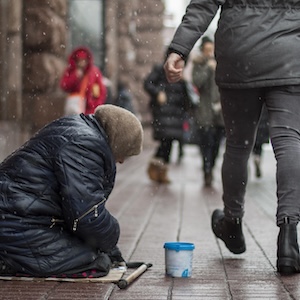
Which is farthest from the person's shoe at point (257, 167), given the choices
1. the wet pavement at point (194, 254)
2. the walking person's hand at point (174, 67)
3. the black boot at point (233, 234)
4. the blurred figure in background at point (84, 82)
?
the walking person's hand at point (174, 67)

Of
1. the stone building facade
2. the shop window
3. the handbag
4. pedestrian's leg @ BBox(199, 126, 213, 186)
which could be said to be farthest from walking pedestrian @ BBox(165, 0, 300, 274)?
the shop window

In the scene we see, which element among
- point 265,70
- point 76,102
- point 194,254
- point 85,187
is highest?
point 265,70

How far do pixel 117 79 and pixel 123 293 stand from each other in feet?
62.3

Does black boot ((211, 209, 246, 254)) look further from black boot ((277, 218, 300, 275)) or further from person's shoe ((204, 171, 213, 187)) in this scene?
person's shoe ((204, 171, 213, 187))

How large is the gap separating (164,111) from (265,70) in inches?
341

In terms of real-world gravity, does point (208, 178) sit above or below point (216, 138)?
below

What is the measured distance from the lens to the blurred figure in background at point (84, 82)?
11586 millimetres

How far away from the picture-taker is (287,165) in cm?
522

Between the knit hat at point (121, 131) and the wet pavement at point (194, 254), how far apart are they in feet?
2.09

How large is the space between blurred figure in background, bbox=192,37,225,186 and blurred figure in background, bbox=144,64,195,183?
0.61 m

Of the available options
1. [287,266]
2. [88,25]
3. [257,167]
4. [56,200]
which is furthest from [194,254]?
[88,25]

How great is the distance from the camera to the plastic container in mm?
5121

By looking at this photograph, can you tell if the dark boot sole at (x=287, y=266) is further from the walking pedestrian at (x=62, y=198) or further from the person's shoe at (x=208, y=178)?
the person's shoe at (x=208, y=178)

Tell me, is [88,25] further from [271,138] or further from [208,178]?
[271,138]
